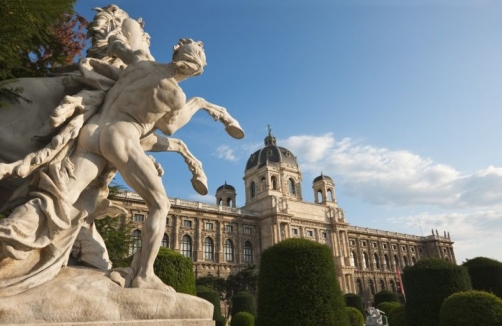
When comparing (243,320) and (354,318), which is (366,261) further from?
(354,318)

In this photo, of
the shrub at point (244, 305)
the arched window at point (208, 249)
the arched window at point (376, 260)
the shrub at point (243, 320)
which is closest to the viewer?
the shrub at point (243, 320)

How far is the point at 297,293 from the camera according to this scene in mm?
7250

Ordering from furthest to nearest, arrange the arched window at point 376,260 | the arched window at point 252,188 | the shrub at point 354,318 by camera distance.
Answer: the arched window at point 376,260 → the arched window at point 252,188 → the shrub at point 354,318

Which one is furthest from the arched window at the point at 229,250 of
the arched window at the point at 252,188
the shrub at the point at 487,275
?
the shrub at the point at 487,275

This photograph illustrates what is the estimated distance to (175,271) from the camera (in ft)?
34.5

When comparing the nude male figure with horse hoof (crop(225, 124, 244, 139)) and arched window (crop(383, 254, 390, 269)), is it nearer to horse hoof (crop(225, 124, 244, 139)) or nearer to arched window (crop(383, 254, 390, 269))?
horse hoof (crop(225, 124, 244, 139))

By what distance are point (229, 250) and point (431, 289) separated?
106 feet

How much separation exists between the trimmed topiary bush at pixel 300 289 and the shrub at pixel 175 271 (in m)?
3.33

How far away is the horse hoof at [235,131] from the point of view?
2965 mm

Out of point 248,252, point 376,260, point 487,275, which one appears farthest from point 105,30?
point 376,260

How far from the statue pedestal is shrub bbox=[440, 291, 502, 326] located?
261 inches

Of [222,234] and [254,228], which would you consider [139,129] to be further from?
[254,228]

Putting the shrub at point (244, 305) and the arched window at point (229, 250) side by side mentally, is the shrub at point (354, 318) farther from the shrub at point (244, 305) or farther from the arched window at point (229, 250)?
the arched window at point (229, 250)

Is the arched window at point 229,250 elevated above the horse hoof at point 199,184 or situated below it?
above
